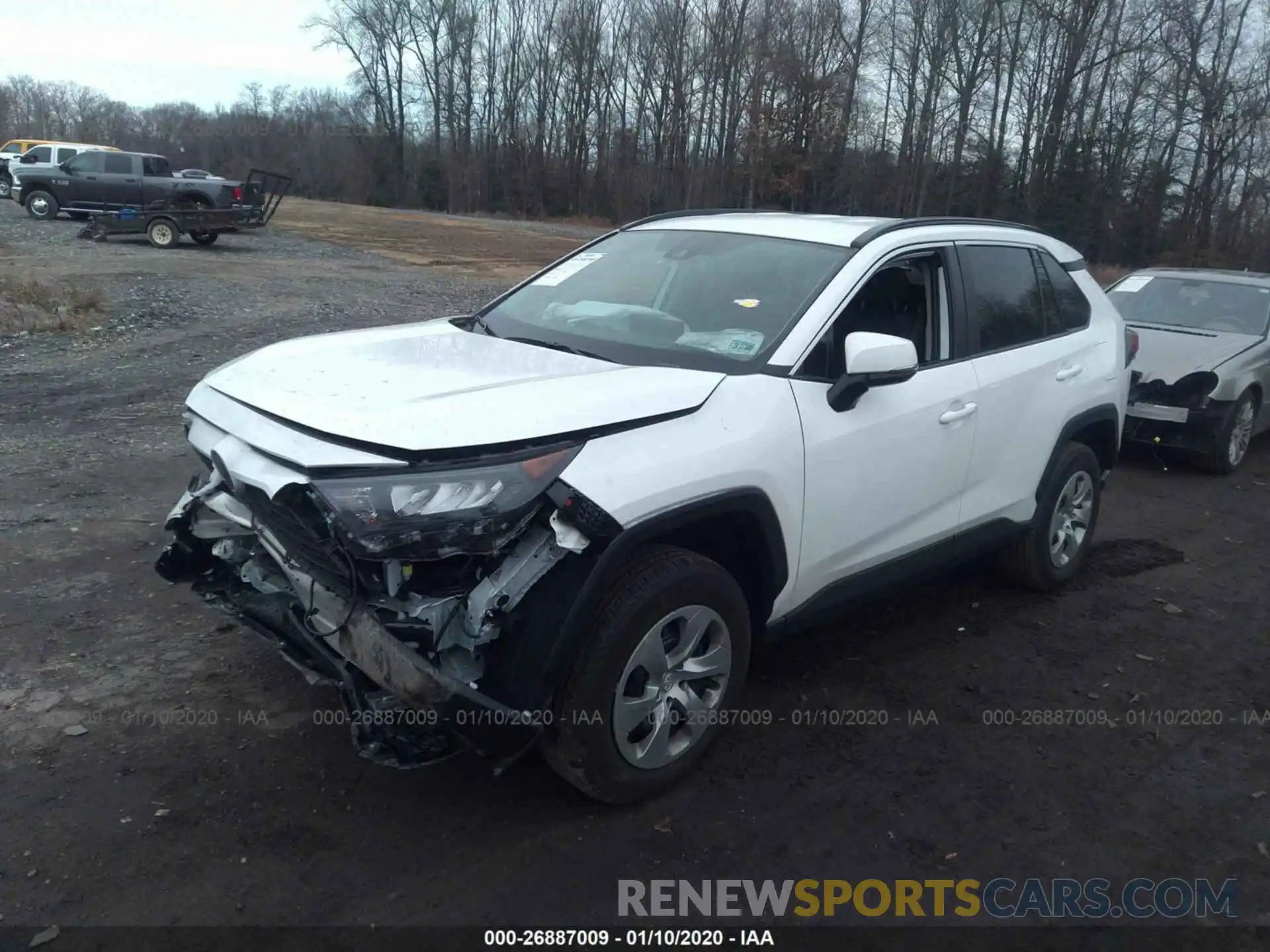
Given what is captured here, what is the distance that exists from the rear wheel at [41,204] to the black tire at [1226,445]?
88.1 feet

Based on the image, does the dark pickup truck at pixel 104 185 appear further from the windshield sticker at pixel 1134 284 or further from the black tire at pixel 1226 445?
the black tire at pixel 1226 445

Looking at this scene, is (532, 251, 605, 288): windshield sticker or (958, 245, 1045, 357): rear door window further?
(532, 251, 605, 288): windshield sticker

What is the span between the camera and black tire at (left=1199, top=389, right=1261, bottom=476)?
8117 millimetres

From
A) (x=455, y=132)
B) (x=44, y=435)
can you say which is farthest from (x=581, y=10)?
(x=44, y=435)

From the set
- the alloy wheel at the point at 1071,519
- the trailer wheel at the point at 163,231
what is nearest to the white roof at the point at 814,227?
the alloy wheel at the point at 1071,519

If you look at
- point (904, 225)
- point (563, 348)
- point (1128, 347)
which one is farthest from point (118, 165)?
point (904, 225)

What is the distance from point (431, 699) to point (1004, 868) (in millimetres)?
1871

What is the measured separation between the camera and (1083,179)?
42.2 m

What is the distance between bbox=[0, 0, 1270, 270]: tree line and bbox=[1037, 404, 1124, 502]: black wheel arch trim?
123 feet

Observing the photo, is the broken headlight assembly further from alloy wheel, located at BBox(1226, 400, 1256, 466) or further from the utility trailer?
the utility trailer

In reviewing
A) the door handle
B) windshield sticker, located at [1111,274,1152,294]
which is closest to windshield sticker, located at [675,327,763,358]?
the door handle

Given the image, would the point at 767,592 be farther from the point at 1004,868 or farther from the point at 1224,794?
the point at 1224,794

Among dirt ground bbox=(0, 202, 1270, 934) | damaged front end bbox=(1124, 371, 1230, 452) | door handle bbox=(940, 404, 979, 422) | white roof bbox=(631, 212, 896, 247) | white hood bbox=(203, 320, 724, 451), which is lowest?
dirt ground bbox=(0, 202, 1270, 934)

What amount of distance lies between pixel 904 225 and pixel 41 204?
90.0ft
